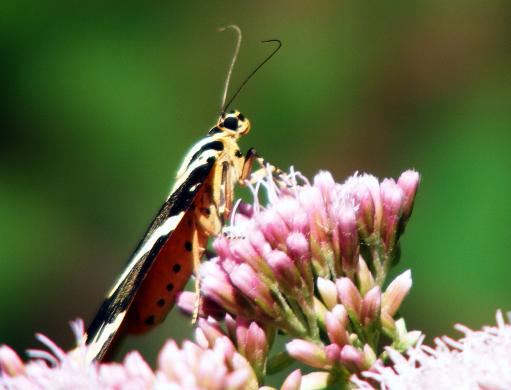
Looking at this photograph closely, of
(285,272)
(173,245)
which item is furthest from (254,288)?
(173,245)

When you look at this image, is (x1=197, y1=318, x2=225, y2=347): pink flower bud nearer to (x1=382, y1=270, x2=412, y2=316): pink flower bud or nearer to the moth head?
(x1=382, y1=270, x2=412, y2=316): pink flower bud

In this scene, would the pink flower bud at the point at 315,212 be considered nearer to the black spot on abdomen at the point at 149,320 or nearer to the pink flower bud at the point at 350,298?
the pink flower bud at the point at 350,298

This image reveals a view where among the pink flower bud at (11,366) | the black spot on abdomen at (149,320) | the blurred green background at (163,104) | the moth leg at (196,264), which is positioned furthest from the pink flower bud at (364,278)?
the blurred green background at (163,104)

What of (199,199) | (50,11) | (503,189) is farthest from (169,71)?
(199,199)

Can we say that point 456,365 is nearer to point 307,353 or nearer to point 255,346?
point 307,353

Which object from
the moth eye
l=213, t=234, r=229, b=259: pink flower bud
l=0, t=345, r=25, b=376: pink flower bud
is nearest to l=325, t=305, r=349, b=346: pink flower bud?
l=213, t=234, r=229, b=259: pink flower bud

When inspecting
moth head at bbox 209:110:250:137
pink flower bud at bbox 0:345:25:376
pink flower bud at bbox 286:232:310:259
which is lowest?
pink flower bud at bbox 0:345:25:376

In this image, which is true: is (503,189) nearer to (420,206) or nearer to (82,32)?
(420,206)
